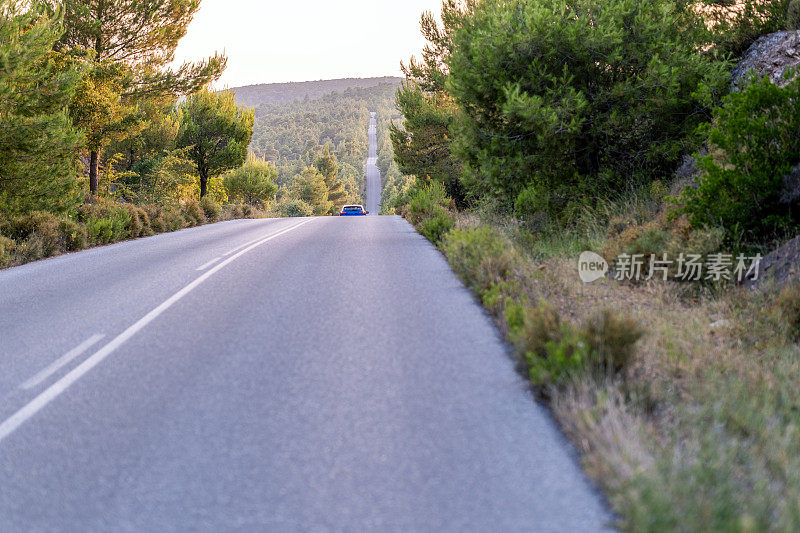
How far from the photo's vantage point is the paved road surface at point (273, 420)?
310 cm

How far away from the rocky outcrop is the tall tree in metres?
20.7

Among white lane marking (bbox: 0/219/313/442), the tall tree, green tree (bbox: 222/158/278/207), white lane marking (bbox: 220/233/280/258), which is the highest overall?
the tall tree

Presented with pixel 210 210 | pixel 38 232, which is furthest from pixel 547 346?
pixel 210 210

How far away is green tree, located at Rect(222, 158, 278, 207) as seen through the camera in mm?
59562

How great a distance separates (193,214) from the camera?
27.2 metres

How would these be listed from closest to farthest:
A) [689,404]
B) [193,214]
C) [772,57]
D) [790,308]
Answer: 1. [689,404]
2. [790,308]
3. [772,57]
4. [193,214]

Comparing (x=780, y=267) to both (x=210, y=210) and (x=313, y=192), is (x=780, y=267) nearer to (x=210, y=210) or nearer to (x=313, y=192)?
(x=210, y=210)

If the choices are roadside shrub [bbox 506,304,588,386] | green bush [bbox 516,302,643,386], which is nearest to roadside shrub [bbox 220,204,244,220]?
roadside shrub [bbox 506,304,588,386]

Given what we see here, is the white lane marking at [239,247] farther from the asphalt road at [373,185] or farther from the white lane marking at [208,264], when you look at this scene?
the asphalt road at [373,185]

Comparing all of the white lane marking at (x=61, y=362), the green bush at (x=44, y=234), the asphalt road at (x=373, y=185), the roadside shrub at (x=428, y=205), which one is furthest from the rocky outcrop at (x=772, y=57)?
the asphalt road at (x=373, y=185)

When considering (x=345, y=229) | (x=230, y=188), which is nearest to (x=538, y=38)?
(x=345, y=229)

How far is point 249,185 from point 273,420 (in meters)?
57.8

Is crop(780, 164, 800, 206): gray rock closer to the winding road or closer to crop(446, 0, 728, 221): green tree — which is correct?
crop(446, 0, 728, 221): green tree

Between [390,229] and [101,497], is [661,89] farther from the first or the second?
[101,497]
